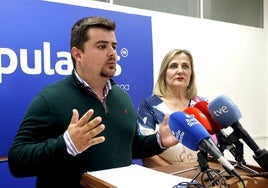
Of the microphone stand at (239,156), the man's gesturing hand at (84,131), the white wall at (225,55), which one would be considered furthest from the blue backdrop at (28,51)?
the microphone stand at (239,156)

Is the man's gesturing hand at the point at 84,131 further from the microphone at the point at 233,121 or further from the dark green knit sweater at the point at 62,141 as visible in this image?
the microphone at the point at 233,121

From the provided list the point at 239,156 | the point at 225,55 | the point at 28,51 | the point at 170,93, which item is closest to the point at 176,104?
the point at 170,93

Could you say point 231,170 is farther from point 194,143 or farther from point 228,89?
point 228,89

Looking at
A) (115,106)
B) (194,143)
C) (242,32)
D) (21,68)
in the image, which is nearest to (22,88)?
(21,68)

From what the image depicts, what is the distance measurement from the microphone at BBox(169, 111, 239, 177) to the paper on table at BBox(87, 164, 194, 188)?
0.28 feet

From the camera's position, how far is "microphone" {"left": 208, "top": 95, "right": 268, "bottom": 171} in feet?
2.55

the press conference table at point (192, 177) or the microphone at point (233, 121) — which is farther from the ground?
the microphone at point (233, 121)

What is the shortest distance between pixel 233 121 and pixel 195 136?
14 cm

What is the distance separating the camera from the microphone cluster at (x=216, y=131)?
760 mm

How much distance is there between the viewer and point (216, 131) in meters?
0.89

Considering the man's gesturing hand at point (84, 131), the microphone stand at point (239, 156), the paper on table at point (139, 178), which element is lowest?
the paper on table at point (139, 178)

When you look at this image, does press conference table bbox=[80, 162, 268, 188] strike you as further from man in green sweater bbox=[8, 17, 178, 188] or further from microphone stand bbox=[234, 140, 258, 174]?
man in green sweater bbox=[8, 17, 178, 188]

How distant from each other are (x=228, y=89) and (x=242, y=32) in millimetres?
719

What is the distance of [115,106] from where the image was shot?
54.5 inches
